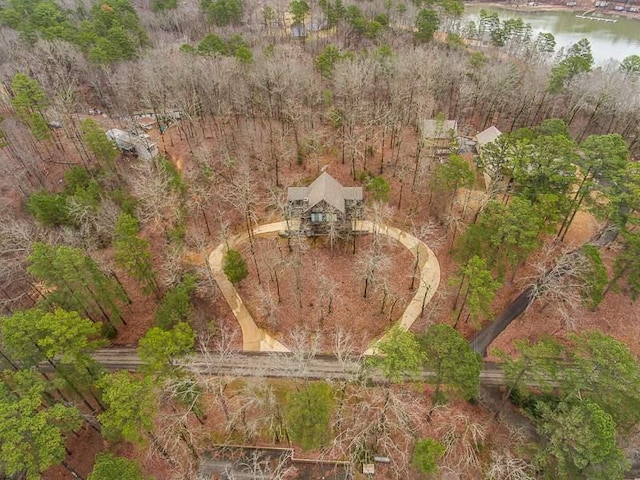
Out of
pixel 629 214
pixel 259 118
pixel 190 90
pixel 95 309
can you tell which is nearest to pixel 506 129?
pixel 629 214

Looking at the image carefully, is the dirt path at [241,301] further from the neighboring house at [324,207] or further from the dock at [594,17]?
the dock at [594,17]

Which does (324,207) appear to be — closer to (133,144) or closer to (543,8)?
(133,144)

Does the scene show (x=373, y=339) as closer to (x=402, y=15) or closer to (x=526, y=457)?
(x=526, y=457)

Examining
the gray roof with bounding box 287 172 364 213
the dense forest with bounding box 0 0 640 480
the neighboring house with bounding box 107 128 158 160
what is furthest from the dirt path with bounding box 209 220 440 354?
the neighboring house with bounding box 107 128 158 160

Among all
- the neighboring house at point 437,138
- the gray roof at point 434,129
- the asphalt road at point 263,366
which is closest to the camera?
the asphalt road at point 263,366

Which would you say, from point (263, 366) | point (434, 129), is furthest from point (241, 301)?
point (434, 129)

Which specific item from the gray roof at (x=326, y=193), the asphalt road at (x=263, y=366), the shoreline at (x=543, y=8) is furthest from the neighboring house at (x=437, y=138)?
the shoreline at (x=543, y=8)
